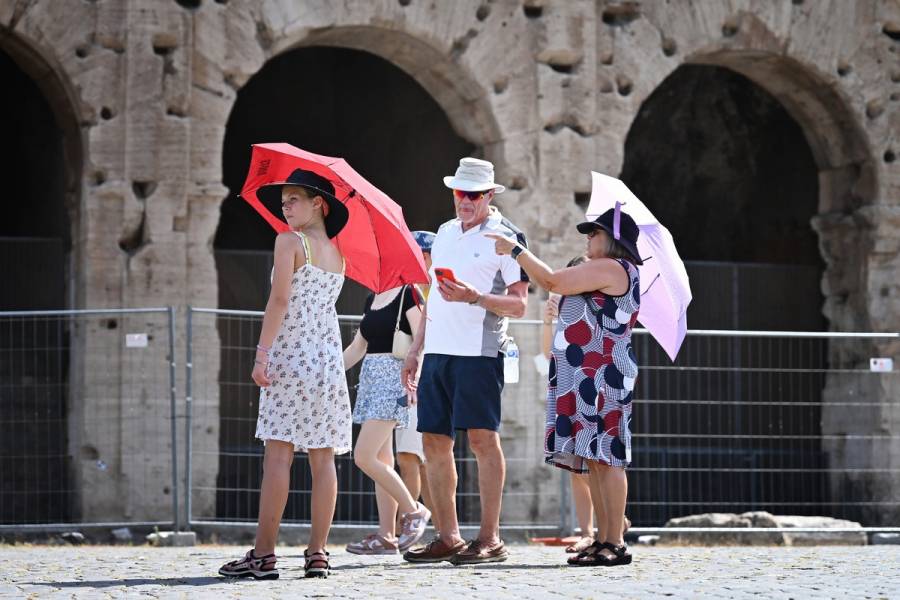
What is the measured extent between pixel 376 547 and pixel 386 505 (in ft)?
0.81

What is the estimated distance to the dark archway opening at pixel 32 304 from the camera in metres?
13.2

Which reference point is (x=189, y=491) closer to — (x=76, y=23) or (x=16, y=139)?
(x=76, y=23)

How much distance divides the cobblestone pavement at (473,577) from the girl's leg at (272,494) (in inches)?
7.9

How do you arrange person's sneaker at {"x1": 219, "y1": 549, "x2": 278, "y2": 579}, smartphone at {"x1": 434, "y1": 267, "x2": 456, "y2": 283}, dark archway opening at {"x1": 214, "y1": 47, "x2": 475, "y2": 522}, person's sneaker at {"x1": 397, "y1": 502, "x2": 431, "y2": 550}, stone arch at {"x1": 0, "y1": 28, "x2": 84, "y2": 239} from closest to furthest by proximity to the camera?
1. person's sneaker at {"x1": 219, "y1": 549, "x2": 278, "y2": 579}
2. smartphone at {"x1": 434, "y1": 267, "x2": 456, "y2": 283}
3. person's sneaker at {"x1": 397, "y1": 502, "x2": 431, "y2": 550}
4. stone arch at {"x1": 0, "y1": 28, "x2": 84, "y2": 239}
5. dark archway opening at {"x1": 214, "y1": 47, "x2": 475, "y2": 522}

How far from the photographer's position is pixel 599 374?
7.91m

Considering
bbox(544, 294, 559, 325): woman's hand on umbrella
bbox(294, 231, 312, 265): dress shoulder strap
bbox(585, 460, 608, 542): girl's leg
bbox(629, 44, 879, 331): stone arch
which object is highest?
bbox(629, 44, 879, 331): stone arch

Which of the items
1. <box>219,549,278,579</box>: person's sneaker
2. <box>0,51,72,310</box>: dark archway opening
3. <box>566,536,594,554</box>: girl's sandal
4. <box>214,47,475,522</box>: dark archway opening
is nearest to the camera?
<box>219,549,278,579</box>: person's sneaker

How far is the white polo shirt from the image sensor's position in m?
8.05

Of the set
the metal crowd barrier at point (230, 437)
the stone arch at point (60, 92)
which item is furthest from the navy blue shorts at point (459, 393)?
the stone arch at point (60, 92)

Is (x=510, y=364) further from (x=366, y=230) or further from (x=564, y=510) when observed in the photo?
(x=564, y=510)

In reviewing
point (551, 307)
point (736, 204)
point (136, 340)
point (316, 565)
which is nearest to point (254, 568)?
point (316, 565)

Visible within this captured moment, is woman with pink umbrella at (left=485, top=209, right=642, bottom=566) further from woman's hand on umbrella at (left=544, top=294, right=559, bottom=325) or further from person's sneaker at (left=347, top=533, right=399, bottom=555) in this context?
person's sneaker at (left=347, top=533, right=399, bottom=555)

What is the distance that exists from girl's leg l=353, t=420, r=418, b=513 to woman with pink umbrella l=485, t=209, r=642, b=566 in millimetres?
1316

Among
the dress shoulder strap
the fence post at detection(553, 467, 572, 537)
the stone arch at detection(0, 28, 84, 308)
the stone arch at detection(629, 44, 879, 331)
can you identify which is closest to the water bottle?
the dress shoulder strap
